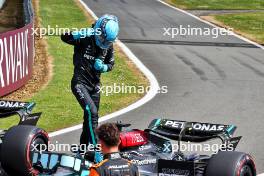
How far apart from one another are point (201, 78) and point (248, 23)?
49.8 ft

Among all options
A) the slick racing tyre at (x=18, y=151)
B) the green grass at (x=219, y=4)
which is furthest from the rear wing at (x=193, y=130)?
the green grass at (x=219, y=4)

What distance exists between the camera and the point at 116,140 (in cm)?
567

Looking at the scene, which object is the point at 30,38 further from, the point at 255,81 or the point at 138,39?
the point at 138,39

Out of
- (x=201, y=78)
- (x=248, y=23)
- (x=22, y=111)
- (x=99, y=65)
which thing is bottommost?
(x=201, y=78)

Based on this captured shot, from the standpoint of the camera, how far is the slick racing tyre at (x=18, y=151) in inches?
315

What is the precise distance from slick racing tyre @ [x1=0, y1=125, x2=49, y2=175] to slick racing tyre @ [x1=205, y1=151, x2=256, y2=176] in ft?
7.28

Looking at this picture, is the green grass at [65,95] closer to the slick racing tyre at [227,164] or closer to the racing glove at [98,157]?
the racing glove at [98,157]

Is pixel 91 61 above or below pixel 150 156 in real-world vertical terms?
above

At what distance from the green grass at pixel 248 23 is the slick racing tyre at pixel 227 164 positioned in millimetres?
18653

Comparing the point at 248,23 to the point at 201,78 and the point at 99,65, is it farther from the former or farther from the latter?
the point at 99,65

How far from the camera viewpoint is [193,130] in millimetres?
8586

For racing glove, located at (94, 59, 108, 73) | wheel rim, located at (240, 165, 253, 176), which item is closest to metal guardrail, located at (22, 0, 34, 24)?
racing glove, located at (94, 59, 108, 73)

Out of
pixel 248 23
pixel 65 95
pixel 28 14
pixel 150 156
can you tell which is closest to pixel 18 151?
pixel 150 156

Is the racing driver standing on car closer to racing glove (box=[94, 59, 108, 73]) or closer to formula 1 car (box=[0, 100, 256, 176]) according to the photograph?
racing glove (box=[94, 59, 108, 73])
